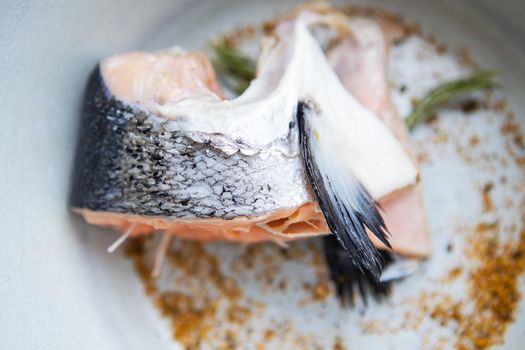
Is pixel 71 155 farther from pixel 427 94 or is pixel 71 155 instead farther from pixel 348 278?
pixel 427 94

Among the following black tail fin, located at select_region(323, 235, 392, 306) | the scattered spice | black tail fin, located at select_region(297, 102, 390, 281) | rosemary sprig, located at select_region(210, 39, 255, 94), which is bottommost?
black tail fin, located at select_region(323, 235, 392, 306)

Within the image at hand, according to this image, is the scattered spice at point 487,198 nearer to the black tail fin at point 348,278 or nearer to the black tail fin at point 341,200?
the black tail fin at point 348,278

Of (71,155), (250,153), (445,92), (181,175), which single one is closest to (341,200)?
(250,153)

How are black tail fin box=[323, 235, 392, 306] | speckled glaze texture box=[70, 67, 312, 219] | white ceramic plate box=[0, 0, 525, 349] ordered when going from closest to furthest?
1. speckled glaze texture box=[70, 67, 312, 219]
2. white ceramic plate box=[0, 0, 525, 349]
3. black tail fin box=[323, 235, 392, 306]

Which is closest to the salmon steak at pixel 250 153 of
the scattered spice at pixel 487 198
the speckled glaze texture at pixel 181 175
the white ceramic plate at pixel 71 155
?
the speckled glaze texture at pixel 181 175

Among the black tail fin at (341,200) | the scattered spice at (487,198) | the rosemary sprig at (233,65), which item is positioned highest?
the rosemary sprig at (233,65)

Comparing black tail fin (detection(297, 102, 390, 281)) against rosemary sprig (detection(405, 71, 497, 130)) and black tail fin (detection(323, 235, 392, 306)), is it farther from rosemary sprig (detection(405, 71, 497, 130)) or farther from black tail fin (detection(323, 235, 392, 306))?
rosemary sprig (detection(405, 71, 497, 130))

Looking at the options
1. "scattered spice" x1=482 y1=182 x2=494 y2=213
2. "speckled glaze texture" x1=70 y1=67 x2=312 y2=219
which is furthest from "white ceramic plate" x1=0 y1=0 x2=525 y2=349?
"speckled glaze texture" x1=70 y1=67 x2=312 y2=219

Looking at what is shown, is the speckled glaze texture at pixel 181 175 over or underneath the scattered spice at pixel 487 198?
over
